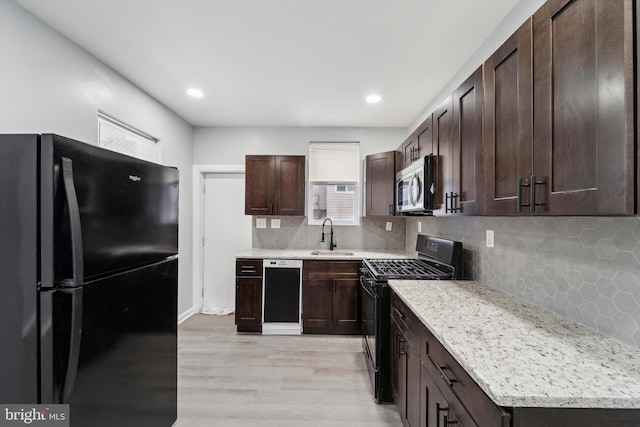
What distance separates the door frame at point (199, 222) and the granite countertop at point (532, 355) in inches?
132

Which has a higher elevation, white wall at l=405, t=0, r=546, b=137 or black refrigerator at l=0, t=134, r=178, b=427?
white wall at l=405, t=0, r=546, b=137

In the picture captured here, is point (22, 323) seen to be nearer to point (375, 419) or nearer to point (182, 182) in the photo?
point (375, 419)

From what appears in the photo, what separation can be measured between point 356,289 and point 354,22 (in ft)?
8.66

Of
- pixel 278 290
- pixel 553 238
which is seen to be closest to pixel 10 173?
pixel 553 238

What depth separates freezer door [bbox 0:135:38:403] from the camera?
3.30ft

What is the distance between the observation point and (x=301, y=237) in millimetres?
4012

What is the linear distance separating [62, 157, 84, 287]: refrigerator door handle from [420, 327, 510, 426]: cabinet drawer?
4.94ft

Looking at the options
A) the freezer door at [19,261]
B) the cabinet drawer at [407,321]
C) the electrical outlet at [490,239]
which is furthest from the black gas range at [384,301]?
the freezer door at [19,261]

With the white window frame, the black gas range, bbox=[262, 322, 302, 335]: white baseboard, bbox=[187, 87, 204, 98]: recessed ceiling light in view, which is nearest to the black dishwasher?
bbox=[262, 322, 302, 335]: white baseboard

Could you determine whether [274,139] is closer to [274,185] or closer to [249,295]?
[274,185]

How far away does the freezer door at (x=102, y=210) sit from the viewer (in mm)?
1007

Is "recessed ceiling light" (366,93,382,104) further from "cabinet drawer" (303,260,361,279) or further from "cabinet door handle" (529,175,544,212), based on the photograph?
"cabinet door handle" (529,175,544,212)

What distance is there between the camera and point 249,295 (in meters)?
3.33

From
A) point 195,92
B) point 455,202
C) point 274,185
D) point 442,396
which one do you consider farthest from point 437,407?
point 195,92
